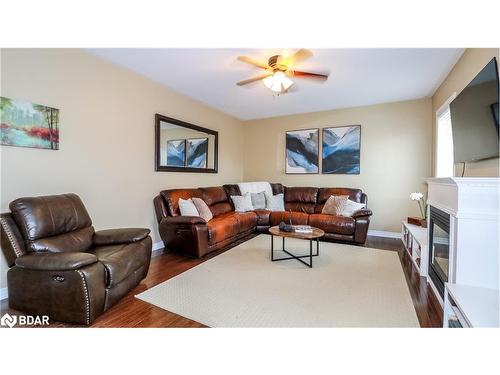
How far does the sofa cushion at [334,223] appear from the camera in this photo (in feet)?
12.5

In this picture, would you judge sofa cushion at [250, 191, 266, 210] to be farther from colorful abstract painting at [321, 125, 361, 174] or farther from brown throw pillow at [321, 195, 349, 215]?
colorful abstract painting at [321, 125, 361, 174]

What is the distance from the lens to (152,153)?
360 centimetres

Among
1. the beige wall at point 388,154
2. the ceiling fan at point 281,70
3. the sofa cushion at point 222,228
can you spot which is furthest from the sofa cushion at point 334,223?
the ceiling fan at point 281,70

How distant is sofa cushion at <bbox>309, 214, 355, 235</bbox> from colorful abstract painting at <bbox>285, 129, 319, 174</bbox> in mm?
1440

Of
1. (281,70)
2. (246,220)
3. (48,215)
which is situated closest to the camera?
(48,215)

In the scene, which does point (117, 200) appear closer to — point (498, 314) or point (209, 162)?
point (209, 162)

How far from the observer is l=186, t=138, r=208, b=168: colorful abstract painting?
4.31 m

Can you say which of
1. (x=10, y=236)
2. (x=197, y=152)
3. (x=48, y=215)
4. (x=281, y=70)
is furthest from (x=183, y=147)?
(x=10, y=236)

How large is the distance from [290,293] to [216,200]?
2.56 metres

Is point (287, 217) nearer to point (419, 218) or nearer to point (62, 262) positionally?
point (419, 218)

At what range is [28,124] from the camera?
2.23 metres
